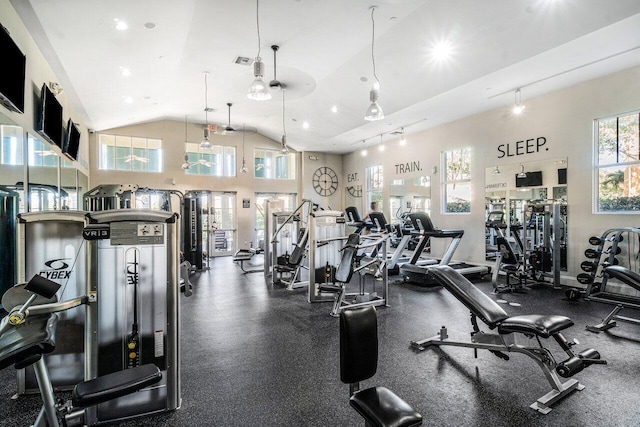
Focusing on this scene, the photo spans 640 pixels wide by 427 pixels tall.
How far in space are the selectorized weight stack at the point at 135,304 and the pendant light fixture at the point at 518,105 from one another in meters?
6.43

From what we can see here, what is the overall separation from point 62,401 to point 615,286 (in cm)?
731

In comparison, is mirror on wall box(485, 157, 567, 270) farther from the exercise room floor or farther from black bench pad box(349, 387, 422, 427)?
black bench pad box(349, 387, 422, 427)

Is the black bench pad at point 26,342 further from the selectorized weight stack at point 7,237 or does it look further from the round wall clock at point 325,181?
the round wall clock at point 325,181

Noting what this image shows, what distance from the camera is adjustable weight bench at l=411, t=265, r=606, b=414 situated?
241cm

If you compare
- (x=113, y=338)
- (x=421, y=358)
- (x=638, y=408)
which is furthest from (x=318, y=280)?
(x=638, y=408)

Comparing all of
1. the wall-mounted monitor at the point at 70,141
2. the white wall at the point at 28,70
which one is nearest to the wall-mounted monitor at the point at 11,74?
the white wall at the point at 28,70

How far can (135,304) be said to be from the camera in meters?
2.20

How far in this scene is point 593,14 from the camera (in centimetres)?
385

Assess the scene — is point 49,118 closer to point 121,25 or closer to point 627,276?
point 121,25

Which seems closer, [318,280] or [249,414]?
[249,414]

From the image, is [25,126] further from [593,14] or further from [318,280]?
[593,14]

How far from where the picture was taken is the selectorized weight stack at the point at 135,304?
2.10 meters

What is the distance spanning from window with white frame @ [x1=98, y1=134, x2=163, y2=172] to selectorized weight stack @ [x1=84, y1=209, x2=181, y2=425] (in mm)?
8777

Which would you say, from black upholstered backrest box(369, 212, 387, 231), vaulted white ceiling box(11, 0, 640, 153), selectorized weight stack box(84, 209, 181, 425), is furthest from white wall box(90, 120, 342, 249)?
selectorized weight stack box(84, 209, 181, 425)
